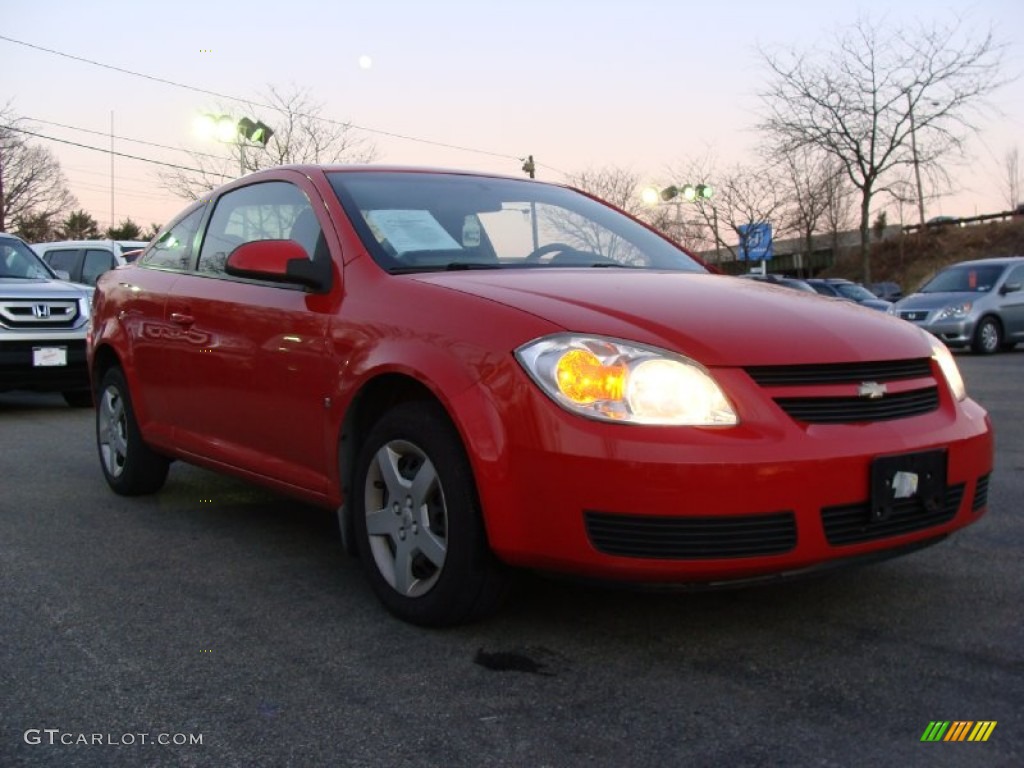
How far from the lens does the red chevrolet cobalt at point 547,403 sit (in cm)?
270

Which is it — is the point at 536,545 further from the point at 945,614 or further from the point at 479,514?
the point at 945,614

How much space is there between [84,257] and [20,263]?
12.3 ft

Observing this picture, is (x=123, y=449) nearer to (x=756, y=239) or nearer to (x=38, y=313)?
(x=38, y=313)

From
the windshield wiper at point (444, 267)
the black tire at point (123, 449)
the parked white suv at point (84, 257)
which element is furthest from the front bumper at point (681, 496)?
the parked white suv at point (84, 257)

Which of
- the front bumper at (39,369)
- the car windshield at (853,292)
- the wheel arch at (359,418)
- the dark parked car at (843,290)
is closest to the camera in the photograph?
the wheel arch at (359,418)

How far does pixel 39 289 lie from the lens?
364 inches

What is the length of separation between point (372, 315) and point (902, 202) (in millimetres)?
34520

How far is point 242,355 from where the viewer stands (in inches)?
158

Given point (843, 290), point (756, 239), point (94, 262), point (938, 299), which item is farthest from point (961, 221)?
point (94, 262)

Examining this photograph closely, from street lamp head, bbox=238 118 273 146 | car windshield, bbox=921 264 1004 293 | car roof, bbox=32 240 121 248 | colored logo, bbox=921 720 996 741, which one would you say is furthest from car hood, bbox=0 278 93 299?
street lamp head, bbox=238 118 273 146

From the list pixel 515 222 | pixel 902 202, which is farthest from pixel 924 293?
pixel 902 202

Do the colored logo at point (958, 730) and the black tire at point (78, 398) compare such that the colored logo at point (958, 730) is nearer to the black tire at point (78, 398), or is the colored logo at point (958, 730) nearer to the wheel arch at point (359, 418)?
the wheel arch at point (359, 418)

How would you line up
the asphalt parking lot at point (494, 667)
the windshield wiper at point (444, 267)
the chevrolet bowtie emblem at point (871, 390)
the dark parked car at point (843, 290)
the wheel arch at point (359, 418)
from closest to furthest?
the asphalt parking lot at point (494, 667), the chevrolet bowtie emblem at point (871, 390), the wheel arch at point (359, 418), the windshield wiper at point (444, 267), the dark parked car at point (843, 290)

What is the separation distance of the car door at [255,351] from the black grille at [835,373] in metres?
1.50
